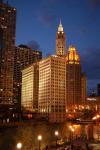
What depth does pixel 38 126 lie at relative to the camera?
87.2 metres

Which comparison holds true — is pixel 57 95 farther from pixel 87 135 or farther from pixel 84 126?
pixel 87 135

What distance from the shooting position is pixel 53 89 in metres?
160

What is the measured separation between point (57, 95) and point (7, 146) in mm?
94923

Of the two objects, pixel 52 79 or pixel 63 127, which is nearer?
pixel 63 127

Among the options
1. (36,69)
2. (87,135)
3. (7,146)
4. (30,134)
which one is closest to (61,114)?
(87,135)

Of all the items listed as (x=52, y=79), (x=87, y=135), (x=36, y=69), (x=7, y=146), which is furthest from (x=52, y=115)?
(x=7, y=146)

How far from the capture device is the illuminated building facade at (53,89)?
15482 centimetres

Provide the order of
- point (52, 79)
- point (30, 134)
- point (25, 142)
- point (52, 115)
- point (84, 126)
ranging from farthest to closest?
point (52, 79), point (52, 115), point (84, 126), point (30, 134), point (25, 142)

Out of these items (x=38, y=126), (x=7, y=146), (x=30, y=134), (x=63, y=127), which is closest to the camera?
(x=7, y=146)

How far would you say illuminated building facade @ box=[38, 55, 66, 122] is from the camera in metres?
155

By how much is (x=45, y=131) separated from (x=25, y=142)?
19.3 metres

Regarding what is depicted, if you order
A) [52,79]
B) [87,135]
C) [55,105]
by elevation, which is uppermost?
[52,79]

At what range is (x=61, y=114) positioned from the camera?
15338cm

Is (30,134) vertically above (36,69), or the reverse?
(36,69)
